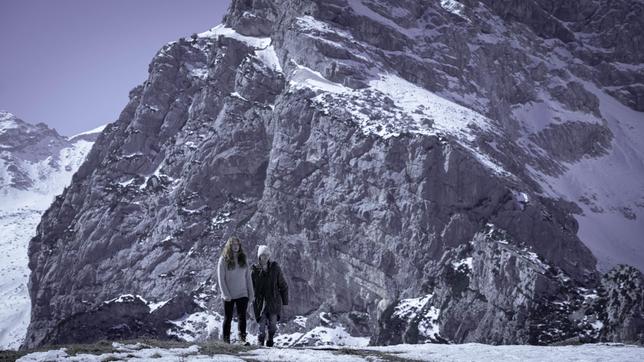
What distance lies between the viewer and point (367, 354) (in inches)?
872

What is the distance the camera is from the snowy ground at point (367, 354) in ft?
62.3

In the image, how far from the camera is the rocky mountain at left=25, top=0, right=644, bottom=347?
114m

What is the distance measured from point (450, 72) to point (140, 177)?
84298 mm

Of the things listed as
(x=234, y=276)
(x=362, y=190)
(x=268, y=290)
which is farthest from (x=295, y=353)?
(x=362, y=190)

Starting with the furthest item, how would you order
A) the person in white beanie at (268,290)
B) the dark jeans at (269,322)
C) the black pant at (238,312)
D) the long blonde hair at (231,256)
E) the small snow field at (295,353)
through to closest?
1. the dark jeans at (269,322)
2. the person in white beanie at (268,290)
3. the black pant at (238,312)
4. the long blonde hair at (231,256)
5. the small snow field at (295,353)

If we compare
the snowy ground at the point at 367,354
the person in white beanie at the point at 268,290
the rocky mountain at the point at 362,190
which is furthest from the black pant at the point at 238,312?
the rocky mountain at the point at 362,190

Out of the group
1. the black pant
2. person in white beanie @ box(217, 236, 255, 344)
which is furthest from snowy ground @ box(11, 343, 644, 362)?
person in white beanie @ box(217, 236, 255, 344)

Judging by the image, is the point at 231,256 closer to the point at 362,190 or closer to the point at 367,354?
the point at 367,354

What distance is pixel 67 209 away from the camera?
18350 cm

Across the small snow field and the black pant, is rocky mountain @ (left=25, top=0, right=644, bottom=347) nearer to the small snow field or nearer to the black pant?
the small snow field

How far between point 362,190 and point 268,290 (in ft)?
358

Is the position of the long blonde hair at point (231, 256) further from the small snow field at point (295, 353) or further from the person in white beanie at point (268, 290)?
the small snow field at point (295, 353)

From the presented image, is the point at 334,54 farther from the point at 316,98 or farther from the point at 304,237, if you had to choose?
the point at 304,237

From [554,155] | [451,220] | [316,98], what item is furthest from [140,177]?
[554,155]
